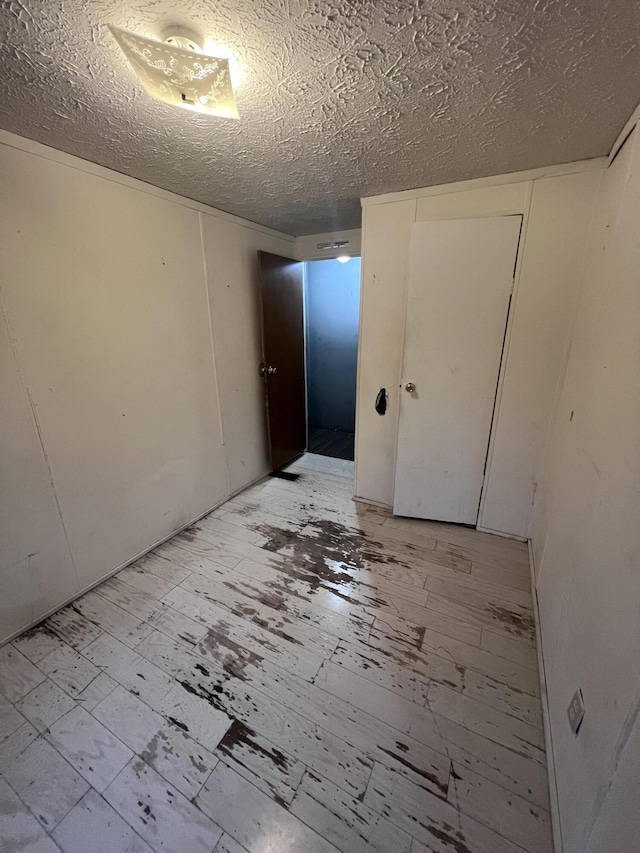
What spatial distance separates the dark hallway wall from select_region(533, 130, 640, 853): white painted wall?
2.60 meters

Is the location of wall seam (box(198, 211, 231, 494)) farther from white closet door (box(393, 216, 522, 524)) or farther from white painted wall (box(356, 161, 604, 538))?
white closet door (box(393, 216, 522, 524))


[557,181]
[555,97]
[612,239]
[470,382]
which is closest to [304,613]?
[470,382]

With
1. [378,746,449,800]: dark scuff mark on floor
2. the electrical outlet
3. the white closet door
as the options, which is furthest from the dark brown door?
the electrical outlet

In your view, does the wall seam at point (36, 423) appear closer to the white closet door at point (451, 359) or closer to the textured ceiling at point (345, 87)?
the textured ceiling at point (345, 87)

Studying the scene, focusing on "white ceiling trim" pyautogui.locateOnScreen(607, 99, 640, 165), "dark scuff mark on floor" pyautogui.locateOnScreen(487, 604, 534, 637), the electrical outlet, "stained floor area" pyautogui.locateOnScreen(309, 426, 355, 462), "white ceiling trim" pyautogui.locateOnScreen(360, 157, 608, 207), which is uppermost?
"white ceiling trim" pyautogui.locateOnScreen(360, 157, 608, 207)

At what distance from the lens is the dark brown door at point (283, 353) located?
9.23 ft

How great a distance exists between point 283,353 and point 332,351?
4.10ft

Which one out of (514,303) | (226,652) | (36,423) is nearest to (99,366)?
(36,423)

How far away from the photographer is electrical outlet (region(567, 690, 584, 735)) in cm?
91

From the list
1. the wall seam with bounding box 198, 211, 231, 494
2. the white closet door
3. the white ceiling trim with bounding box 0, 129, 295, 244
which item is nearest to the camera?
the white ceiling trim with bounding box 0, 129, 295, 244

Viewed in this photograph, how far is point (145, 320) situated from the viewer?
1.93m

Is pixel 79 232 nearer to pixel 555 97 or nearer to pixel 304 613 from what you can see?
pixel 555 97

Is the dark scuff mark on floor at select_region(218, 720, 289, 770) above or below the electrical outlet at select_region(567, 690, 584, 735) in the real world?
below

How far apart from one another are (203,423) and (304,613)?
1.46 m
